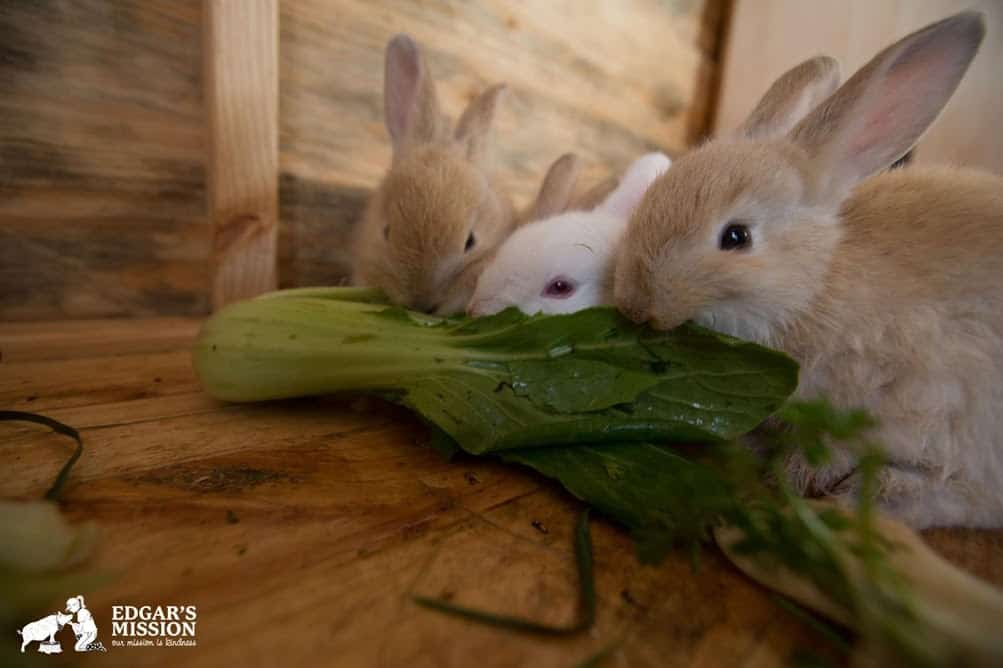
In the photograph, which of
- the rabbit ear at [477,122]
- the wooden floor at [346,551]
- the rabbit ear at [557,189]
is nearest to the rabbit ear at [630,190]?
the rabbit ear at [557,189]

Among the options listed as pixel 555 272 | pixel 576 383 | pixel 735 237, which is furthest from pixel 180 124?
pixel 735 237

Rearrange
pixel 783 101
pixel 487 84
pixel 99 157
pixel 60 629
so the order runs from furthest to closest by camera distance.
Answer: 1. pixel 487 84
2. pixel 99 157
3. pixel 783 101
4. pixel 60 629

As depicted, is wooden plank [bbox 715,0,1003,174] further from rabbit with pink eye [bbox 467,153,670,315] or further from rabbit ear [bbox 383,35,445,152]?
rabbit ear [bbox 383,35,445,152]

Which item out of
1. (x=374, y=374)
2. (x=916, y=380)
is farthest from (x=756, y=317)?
(x=374, y=374)

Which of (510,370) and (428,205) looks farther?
(428,205)

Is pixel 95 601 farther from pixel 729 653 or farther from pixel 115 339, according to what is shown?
pixel 115 339

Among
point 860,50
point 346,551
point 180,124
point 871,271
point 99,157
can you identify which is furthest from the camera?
point 860,50

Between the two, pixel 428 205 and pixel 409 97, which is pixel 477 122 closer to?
pixel 409 97

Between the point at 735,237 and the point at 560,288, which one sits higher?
the point at 735,237
